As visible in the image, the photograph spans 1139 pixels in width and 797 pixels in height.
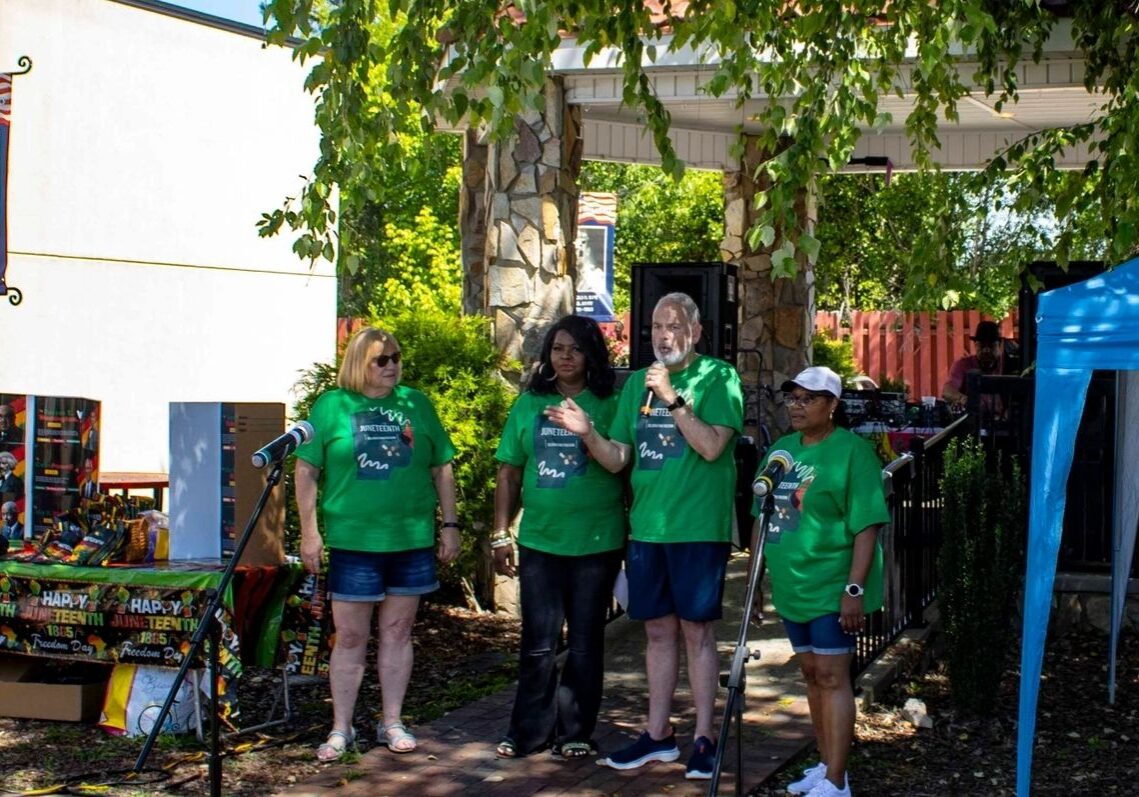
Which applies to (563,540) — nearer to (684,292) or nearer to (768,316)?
(684,292)

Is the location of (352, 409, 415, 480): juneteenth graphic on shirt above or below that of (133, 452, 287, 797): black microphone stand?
above

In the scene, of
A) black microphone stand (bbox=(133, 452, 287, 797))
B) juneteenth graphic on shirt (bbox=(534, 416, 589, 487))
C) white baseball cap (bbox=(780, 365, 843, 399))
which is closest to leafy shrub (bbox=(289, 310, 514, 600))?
juneteenth graphic on shirt (bbox=(534, 416, 589, 487))

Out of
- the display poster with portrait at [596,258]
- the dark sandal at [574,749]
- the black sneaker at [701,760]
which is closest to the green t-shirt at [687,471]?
the black sneaker at [701,760]

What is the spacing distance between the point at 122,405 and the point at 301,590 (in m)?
5.00

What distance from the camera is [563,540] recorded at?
595cm

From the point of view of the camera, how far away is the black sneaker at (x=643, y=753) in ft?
19.2

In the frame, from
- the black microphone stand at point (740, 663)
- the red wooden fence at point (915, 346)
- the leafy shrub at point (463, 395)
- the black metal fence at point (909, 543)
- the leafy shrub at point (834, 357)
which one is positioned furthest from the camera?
the red wooden fence at point (915, 346)

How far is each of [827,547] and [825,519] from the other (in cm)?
10

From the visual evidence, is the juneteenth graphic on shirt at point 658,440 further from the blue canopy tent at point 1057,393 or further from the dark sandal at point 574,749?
the blue canopy tent at point 1057,393

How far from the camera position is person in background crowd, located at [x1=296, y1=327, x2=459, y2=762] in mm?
5973

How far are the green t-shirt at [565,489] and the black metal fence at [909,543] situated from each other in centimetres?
169

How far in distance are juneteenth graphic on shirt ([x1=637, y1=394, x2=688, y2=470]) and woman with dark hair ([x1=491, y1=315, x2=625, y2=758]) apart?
0.85 ft

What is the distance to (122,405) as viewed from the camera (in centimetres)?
1098

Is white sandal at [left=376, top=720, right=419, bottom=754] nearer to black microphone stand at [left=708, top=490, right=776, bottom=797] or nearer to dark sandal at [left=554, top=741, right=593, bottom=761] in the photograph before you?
dark sandal at [left=554, top=741, right=593, bottom=761]
